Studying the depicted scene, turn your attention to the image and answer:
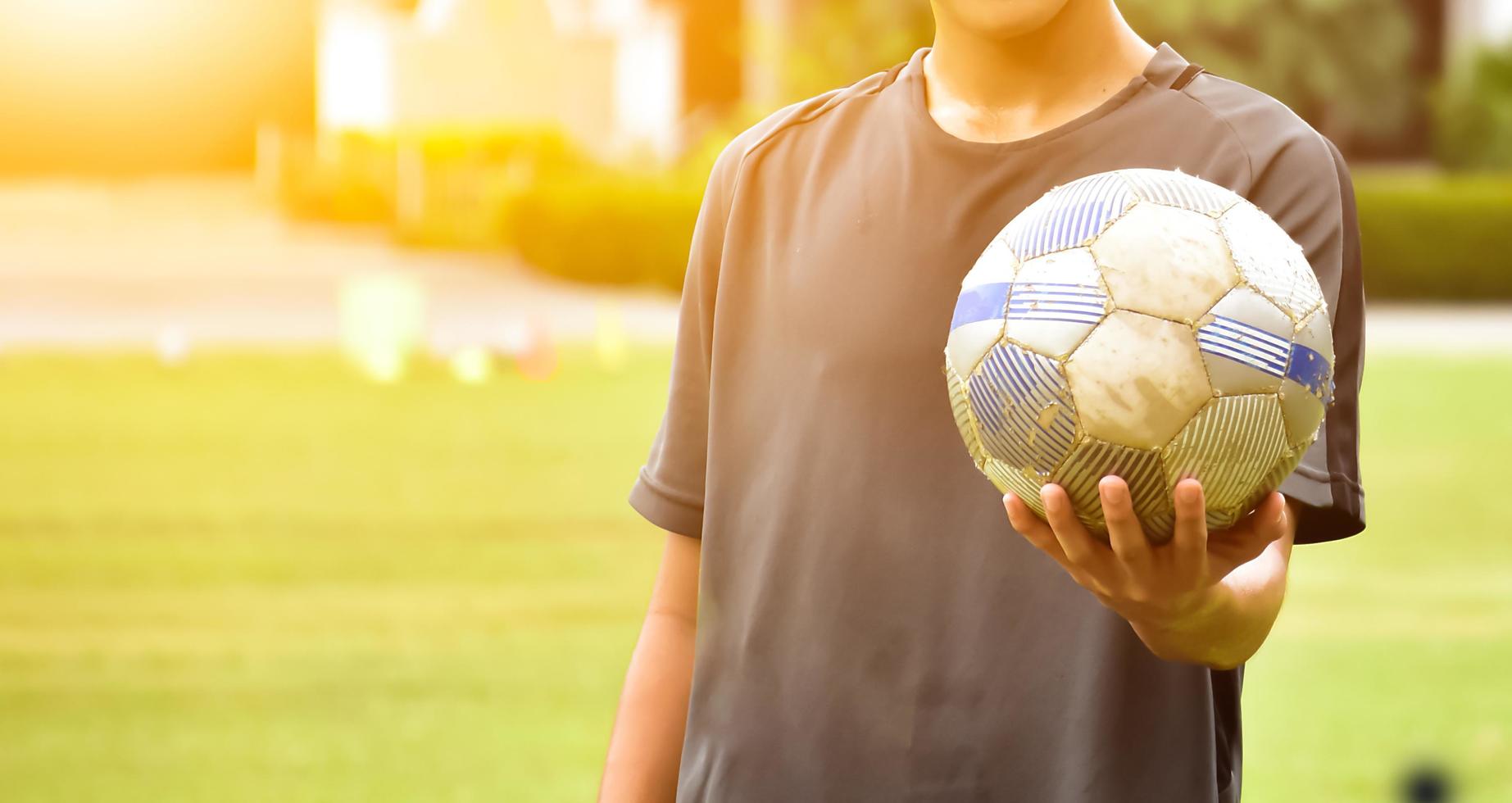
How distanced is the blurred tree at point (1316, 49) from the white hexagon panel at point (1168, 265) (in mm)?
29108

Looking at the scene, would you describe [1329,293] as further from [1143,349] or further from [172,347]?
[172,347]

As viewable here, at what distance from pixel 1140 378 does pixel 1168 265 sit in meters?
0.12

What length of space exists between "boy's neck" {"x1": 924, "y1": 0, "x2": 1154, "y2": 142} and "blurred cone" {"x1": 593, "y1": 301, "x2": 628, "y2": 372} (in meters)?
13.8

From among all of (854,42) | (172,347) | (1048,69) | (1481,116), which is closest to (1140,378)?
(1048,69)

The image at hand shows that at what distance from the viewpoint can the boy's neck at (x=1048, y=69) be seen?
2.10 m

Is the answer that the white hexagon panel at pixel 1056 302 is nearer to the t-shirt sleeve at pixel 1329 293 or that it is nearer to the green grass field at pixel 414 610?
the t-shirt sleeve at pixel 1329 293

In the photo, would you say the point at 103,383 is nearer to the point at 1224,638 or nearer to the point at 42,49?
the point at 1224,638

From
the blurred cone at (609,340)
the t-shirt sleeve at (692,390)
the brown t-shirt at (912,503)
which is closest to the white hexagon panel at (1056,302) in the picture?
the brown t-shirt at (912,503)

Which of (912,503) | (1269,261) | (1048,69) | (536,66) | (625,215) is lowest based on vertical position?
(536,66)

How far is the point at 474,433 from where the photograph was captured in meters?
12.7

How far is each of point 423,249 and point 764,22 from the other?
7.19 m

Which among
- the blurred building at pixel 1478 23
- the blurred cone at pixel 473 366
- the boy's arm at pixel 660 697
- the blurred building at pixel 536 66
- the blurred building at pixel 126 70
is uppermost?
the boy's arm at pixel 660 697

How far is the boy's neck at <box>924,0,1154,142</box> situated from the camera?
2.10 meters

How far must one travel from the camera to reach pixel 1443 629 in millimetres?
8141
